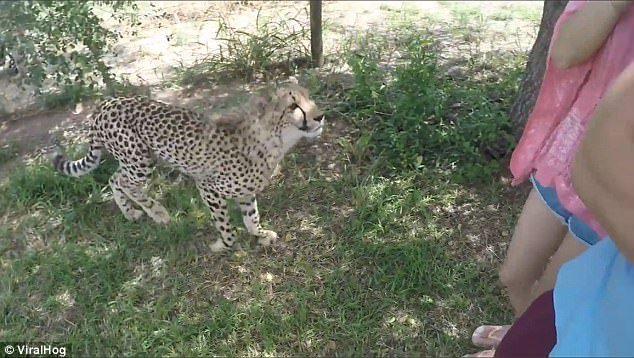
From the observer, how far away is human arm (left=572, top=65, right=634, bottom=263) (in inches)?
40.0

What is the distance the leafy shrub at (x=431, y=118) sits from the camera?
12.0 feet

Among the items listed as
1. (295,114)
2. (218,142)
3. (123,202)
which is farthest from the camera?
(123,202)

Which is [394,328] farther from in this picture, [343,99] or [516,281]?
[343,99]

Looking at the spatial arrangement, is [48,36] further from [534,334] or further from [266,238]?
[534,334]

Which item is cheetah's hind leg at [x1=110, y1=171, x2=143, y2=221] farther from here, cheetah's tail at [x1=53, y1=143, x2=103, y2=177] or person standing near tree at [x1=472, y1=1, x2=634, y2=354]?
person standing near tree at [x1=472, y1=1, x2=634, y2=354]

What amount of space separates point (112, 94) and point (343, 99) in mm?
1499

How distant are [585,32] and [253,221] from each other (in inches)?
77.2

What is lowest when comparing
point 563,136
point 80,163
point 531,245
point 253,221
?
point 253,221

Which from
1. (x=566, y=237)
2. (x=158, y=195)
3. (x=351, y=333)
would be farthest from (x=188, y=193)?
(x=566, y=237)

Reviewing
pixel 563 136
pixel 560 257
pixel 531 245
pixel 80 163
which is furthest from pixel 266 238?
pixel 563 136

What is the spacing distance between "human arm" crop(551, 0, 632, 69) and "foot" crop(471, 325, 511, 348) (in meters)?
1.37

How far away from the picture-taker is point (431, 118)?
384 cm

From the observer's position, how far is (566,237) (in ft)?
6.66

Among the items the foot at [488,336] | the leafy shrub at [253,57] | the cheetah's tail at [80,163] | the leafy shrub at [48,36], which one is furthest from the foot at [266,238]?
the leafy shrub at [253,57]
